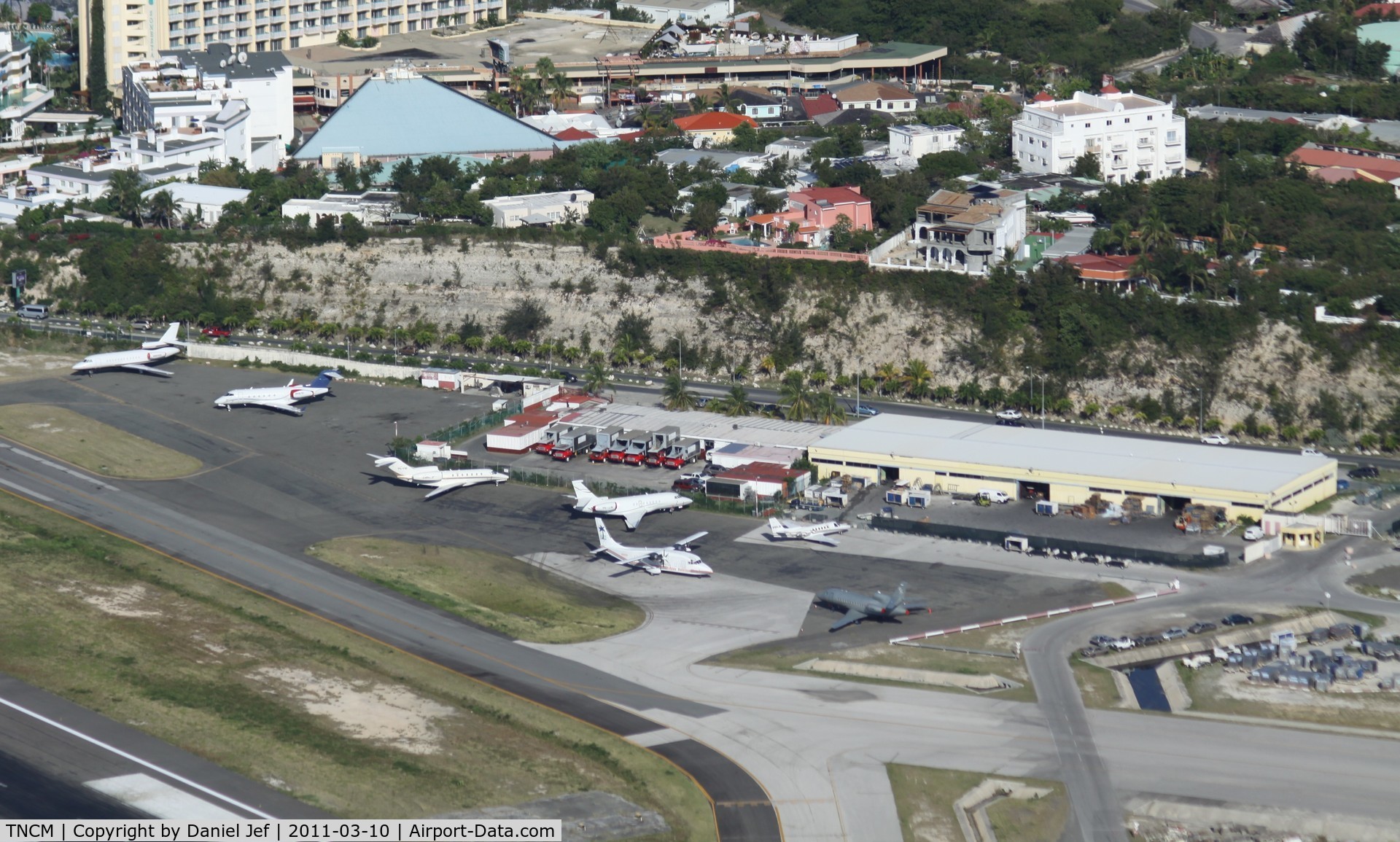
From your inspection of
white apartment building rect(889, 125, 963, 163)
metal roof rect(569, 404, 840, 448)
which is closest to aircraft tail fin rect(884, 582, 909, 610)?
metal roof rect(569, 404, 840, 448)

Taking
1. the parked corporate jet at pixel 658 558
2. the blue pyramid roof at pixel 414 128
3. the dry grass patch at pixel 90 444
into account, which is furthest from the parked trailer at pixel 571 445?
the blue pyramid roof at pixel 414 128

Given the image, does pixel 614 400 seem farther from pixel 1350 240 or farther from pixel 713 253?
pixel 1350 240

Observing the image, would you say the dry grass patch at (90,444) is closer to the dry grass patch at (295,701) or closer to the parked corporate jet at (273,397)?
the parked corporate jet at (273,397)

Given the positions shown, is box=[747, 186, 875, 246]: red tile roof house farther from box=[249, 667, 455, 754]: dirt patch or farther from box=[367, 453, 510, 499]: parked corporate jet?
box=[249, 667, 455, 754]: dirt patch

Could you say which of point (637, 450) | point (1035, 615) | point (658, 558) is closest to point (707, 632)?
point (658, 558)

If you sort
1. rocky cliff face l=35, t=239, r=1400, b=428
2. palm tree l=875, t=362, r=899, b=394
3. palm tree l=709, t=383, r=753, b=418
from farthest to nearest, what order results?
palm tree l=875, t=362, r=899, b=394 → palm tree l=709, t=383, r=753, b=418 → rocky cliff face l=35, t=239, r=1400, b=428

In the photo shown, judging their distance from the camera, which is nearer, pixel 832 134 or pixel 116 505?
pixel 116 505

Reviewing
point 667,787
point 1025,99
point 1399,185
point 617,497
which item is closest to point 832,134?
point 1025,99
